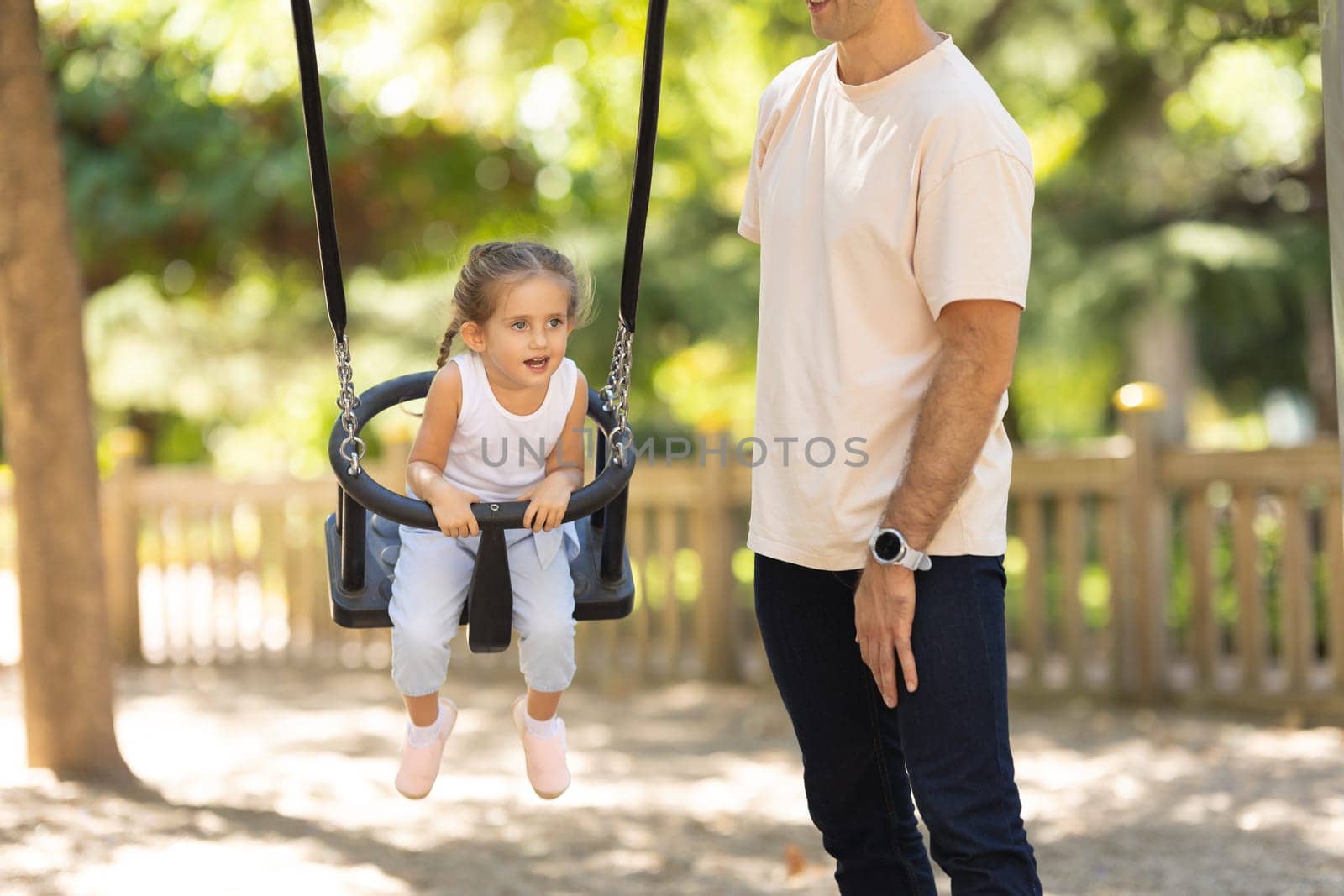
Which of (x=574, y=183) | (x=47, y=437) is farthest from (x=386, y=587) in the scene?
(x=574, y=183)

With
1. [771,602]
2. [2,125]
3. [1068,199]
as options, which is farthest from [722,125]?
[771,602]

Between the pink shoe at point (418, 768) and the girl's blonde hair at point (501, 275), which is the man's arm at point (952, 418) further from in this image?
the pink shoe at point (418, 768)

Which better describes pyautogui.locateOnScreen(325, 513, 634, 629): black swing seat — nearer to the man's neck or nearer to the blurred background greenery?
the man's neck

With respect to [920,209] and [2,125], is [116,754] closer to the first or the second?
[2,125]

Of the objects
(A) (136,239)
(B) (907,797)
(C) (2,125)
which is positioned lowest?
(B) (907,797)

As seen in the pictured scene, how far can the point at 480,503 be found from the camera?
7.45 feet

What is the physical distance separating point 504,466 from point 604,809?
2.33 meters

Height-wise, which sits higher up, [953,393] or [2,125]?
[2,125]

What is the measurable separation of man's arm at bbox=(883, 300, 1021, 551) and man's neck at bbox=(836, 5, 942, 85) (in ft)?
1.34

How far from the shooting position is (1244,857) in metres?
3.87

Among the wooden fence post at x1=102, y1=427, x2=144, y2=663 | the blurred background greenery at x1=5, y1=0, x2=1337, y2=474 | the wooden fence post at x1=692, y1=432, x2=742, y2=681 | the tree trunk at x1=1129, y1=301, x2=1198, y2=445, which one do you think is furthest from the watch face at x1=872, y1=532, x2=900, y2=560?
the tree trunk at x1=1129, y1=301, x2=1198, y2=445

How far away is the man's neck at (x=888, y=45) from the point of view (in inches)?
79.6

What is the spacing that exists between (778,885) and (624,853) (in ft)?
1.77

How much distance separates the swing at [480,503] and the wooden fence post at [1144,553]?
11.9 feet
